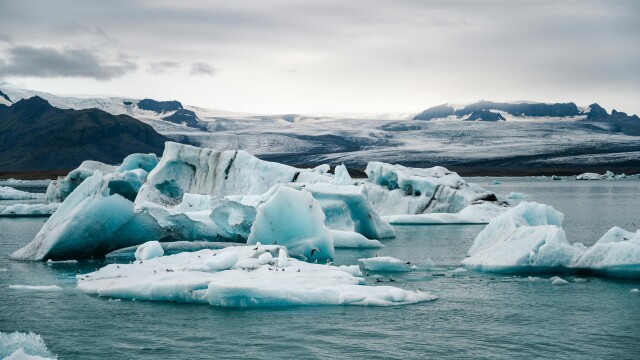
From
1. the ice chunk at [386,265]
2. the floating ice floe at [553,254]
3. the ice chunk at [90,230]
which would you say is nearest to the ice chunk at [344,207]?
the ice chunk at [90,230]

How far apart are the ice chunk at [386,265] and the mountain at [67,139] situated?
114745mm

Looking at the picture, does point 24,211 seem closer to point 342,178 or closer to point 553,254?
point 342,178

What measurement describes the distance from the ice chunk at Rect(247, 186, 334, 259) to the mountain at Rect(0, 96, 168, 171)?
112256 mm

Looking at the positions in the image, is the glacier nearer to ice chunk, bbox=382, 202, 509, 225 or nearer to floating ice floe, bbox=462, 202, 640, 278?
ice chunk, bbox=382, 202, 509, 225

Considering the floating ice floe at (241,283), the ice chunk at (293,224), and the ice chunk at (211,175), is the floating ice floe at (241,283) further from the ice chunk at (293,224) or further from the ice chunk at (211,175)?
the ice chunk at (211,175)

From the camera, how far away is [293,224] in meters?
16.0

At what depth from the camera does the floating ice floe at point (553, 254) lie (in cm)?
1316

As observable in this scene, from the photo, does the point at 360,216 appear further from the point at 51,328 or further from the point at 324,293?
the point at 51,328

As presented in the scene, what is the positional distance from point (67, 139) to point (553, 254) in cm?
12860

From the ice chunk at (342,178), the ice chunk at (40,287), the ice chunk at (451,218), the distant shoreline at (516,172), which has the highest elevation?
the ice chunk at (342,178)

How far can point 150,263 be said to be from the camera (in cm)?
1353

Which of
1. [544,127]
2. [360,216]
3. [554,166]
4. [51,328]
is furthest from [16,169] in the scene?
[51,328]

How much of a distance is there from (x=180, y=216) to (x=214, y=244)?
1582 mm

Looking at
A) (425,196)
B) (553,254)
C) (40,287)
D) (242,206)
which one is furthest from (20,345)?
(425,196)
